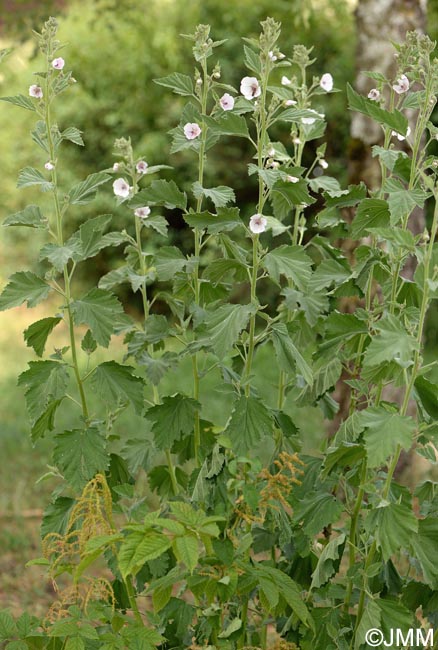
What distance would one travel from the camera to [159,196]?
199 centimetres

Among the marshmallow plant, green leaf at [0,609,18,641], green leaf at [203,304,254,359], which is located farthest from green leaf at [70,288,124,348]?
green leaf at [0,609,18,641]

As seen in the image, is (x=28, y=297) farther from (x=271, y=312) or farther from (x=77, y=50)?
(x=77, y=50)

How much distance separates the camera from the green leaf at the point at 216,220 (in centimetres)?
187

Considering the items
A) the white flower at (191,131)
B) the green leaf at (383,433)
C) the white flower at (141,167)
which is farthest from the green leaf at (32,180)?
the green leaf at (383,433)

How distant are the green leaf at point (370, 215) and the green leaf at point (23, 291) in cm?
69

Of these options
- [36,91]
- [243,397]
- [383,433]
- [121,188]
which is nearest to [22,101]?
[36,91]

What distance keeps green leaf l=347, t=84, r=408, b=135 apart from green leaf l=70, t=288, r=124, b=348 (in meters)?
0.65

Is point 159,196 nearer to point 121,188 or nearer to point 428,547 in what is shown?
point 121,188

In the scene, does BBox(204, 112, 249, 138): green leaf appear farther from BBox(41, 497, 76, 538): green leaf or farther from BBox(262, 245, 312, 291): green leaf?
BBox(41, 497, 76, 538): green leaf

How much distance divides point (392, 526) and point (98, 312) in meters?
0.76

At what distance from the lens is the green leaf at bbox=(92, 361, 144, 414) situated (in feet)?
6.35

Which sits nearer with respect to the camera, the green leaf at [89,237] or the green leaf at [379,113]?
the green leaf at [379,113]

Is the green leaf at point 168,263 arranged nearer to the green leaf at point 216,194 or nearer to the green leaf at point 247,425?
the green leaf at point 216,194

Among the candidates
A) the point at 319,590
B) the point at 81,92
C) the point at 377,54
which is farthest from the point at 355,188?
the point at 81,92
